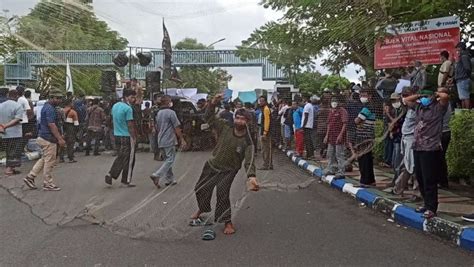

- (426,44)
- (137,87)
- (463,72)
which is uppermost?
(426,44)

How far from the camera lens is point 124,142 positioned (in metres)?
9.07

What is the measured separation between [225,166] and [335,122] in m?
4.16

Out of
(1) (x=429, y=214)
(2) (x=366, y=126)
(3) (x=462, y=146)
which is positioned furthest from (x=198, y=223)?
(3) (x=462, y=146)

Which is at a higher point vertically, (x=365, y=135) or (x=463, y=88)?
(x=463, y=88)

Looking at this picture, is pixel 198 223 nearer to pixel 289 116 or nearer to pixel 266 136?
pixel 266 136

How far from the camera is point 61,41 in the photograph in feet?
17.0

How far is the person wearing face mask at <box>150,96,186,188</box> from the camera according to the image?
7.89 meters

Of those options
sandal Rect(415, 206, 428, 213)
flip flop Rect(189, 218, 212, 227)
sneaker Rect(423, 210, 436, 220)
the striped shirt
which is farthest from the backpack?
flip flop Rect(189, 218, 212, 227)

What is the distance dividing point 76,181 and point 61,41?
400cm

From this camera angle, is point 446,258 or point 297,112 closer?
point 446,258

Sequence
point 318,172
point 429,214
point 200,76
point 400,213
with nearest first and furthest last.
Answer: point 200,76
point 429,214
point 400,213
point 318,172

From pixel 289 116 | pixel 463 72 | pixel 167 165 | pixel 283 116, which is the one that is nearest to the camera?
pixel 167 165

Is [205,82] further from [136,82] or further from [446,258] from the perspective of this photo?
[446,258]

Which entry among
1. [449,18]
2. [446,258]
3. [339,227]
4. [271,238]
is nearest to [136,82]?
[271,238]
